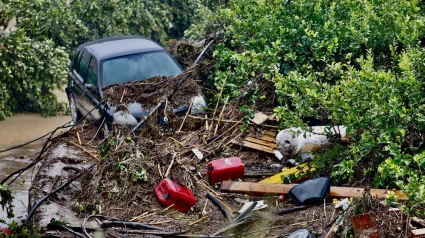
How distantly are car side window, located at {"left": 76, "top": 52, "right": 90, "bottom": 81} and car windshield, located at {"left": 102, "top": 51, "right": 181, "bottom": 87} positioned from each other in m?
0.86

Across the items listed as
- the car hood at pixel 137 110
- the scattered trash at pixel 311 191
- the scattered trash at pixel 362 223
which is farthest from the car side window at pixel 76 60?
the scattered trash at pixel 362 223

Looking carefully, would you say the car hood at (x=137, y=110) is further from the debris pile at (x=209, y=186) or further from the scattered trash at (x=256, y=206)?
Result: the scattered trash at (x=256, y=206)

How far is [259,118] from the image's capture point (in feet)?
29.6

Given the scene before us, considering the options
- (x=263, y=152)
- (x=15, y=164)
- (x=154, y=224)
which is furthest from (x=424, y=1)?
(x=15, y=164)

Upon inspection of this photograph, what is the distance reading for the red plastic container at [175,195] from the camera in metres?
7.12

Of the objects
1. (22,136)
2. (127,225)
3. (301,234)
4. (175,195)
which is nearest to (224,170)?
(175,195)

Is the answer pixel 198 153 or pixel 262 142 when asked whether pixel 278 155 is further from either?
pixel 198 153

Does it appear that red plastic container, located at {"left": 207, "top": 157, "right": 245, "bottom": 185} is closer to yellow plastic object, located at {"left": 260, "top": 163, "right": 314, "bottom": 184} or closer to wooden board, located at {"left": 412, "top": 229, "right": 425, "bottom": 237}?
yellow plastic object, located at {"left": 260, "top": 163, "right": 314, "bottom": 184}

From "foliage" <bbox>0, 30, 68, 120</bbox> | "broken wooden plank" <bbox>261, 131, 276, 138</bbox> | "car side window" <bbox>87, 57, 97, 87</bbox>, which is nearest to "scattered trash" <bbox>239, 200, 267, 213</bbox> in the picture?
"broken wooden plank" <bbox>261, 131, 276, 138</bbox>

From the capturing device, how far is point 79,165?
9688 millimetres

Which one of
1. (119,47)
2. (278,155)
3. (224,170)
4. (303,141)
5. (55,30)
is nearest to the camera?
(224,170)

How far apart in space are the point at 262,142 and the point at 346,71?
1.89 metres

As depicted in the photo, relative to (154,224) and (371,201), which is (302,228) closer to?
(371,201)

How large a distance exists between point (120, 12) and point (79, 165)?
8.11m
